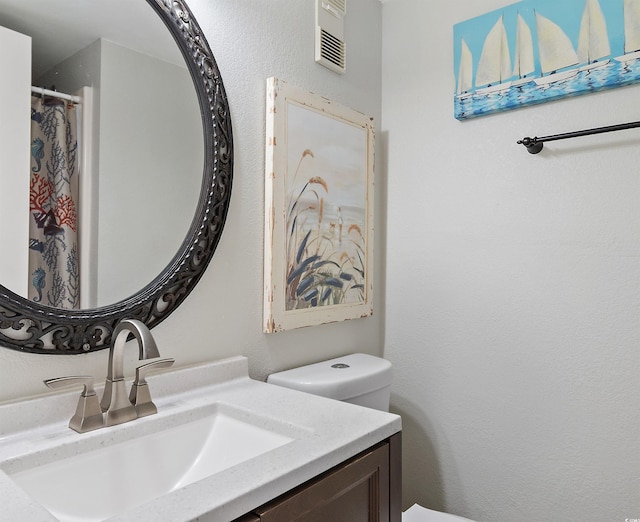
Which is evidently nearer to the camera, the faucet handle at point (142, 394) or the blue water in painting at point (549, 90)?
the faucet handle at point (142, 394)

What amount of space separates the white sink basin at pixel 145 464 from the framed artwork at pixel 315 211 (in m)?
0.42

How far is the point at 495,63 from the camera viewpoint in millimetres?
1709

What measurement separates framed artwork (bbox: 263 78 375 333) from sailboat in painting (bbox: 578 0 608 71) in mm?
746

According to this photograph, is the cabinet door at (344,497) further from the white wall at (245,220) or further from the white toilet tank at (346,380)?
the white wall at (245,220)

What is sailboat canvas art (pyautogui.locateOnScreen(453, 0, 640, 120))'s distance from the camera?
1487 millimetres

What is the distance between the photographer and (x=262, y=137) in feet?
4.90

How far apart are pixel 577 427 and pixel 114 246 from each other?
1.50 metres

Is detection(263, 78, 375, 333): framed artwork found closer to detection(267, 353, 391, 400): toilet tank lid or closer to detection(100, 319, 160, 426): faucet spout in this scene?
detection(267, 353, 391, 400): toilet tank lid

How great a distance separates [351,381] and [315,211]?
580 mm

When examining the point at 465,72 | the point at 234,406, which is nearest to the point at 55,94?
the point at 234,406

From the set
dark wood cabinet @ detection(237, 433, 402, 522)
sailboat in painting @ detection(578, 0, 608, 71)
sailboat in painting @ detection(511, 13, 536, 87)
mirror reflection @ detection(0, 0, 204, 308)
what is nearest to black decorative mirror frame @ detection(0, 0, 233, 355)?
mirror reflection @ detection(0, 0, 204, 308)

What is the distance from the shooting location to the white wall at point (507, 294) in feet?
4.94

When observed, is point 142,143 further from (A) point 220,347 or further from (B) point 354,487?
(B) point 354,487

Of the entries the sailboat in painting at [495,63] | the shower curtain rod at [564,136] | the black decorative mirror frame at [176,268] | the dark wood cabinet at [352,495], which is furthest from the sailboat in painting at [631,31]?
the dark wood cabinet at [352,495]
